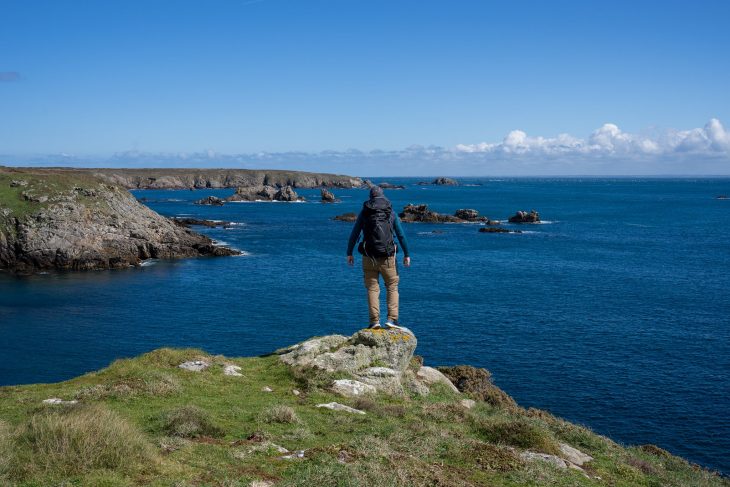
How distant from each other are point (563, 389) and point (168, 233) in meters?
71.2

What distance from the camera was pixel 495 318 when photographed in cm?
5400

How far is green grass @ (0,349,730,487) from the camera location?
10.3m

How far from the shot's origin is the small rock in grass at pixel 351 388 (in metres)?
17.9

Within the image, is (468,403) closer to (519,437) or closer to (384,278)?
(384,278)

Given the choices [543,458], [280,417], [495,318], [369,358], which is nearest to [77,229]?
[495,318]

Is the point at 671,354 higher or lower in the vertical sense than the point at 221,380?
lower

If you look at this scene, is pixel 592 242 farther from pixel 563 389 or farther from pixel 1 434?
pixel 1 434

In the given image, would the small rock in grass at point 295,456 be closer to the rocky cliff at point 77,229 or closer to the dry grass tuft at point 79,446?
the dry grass tuft at point 79,446

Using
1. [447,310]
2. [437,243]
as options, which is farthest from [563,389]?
[437,243]

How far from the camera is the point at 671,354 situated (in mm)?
44156

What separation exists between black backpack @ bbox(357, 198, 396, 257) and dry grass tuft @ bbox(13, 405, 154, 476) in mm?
9097

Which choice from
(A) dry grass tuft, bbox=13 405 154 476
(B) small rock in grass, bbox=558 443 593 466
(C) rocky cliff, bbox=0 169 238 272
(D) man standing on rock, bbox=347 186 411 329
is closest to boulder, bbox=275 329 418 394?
(D) man standing on rock, bbox=347 186 411 329

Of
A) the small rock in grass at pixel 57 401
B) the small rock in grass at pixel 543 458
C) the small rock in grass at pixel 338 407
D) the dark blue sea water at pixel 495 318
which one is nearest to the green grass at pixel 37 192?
the dark blue sea water at pixel 495 318

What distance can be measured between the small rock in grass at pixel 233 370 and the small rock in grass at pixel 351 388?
11.0 feet
